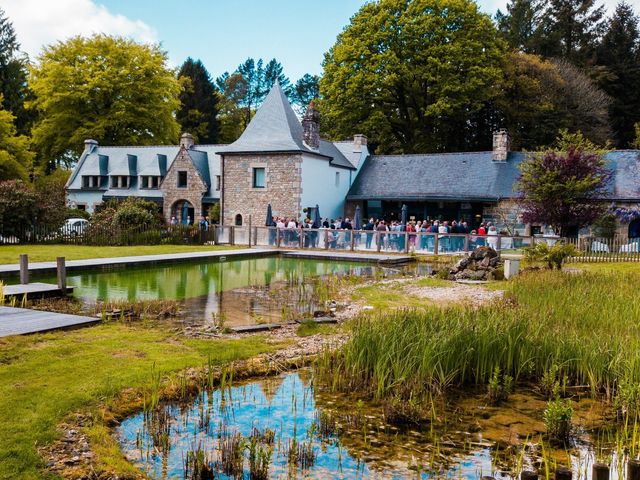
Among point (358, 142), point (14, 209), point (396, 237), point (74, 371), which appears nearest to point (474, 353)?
point (74, 371)

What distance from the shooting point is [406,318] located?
24.6 feet

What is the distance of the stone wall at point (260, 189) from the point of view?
1195 inches

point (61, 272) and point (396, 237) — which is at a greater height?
point (396, 237)

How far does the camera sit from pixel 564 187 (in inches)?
893

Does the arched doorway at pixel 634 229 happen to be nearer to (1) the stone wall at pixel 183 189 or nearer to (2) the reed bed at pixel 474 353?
(2) the reed bed at pixel 474 353

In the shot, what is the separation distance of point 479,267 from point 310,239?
10048mm

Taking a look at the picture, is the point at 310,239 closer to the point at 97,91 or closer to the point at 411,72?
the point at 411,72

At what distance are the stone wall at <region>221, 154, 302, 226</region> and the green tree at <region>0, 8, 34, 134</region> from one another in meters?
25.3

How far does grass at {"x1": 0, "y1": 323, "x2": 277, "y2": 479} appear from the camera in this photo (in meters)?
4.53

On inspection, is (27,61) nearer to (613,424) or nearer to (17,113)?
(17,113)

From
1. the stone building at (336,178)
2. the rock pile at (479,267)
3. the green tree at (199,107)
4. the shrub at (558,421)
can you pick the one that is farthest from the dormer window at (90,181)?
the shrub at (558,421)

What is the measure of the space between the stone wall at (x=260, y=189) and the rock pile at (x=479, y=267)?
14860 millimetres

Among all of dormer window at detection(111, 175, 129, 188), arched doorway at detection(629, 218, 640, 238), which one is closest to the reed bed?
arched doorway at detection(629, 218, 640, 238)

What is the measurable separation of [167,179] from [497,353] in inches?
1357
